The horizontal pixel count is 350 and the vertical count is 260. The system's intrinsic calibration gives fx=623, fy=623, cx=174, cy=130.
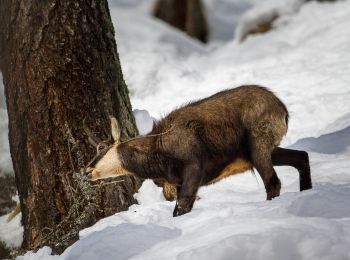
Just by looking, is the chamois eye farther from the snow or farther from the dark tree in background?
the dark tree in background

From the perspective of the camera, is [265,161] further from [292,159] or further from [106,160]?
[106,160]

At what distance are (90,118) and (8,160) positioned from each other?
5.41 feet

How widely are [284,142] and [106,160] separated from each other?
221cm

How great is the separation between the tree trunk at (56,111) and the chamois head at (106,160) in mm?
102

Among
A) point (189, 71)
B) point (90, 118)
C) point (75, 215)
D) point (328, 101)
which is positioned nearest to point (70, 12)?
point (90, 118)

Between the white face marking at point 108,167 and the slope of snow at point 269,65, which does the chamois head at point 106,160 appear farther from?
the slope of snow at point 269,65

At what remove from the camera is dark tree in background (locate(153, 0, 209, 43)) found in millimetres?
15789

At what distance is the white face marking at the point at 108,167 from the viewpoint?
4.16 meters

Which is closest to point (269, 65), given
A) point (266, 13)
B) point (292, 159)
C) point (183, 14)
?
point (266, 13)

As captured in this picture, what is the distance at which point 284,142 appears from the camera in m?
5.83

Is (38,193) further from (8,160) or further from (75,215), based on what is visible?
(8,160)

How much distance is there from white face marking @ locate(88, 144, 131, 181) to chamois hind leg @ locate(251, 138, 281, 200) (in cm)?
89

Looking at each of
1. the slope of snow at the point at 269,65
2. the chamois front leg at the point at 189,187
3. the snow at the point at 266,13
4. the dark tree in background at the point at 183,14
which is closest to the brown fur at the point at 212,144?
the chamois front leg at the point at 189,187

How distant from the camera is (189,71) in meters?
8.72
